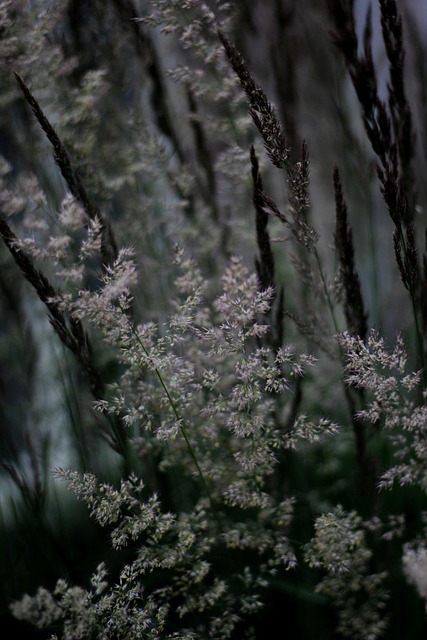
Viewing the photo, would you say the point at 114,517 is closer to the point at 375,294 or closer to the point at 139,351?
the point at 139,351

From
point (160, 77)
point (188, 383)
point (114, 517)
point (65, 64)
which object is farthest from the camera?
point (160, 77)

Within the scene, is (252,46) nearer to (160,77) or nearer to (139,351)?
(160,77)

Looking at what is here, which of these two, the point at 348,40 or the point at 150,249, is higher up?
the point at 150,249

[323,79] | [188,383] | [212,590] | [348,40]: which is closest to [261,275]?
[188,383]

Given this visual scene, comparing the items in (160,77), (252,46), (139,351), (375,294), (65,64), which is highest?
(252,46)

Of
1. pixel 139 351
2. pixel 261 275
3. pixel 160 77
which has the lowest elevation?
pixel 139 351

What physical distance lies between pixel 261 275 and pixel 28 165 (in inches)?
28.6

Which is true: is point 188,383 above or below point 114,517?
above

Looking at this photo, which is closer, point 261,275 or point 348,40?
point 348,40

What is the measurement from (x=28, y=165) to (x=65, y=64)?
27 cm

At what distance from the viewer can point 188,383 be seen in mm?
1016

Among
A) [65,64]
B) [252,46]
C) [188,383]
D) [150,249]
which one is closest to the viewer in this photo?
[188,383]

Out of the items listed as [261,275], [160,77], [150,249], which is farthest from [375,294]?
[160,77]

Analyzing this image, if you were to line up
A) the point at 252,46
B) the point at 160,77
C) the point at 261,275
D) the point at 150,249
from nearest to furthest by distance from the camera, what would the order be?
the point at 261,275 → the point at 160,77 → the point at 150,249 → the point at 252,46
